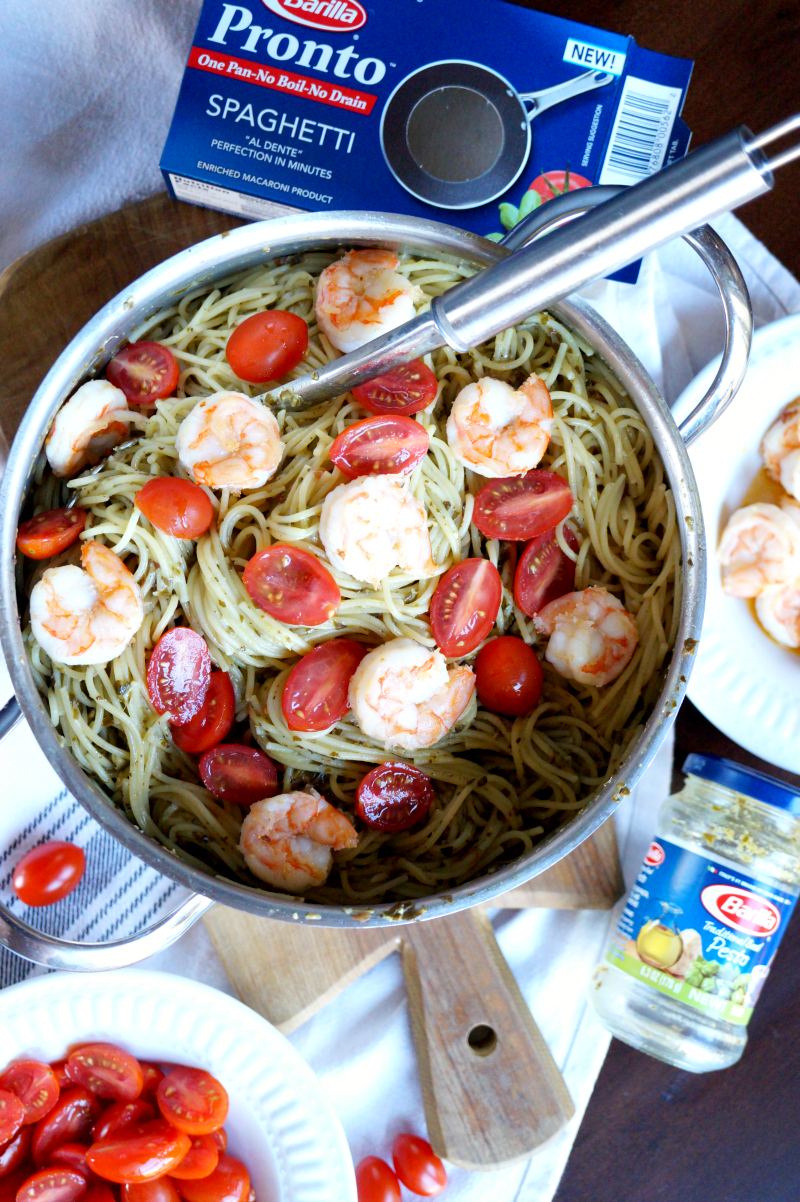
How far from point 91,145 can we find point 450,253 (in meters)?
1.27

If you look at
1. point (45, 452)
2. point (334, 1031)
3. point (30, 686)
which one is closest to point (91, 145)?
point (45, 452)

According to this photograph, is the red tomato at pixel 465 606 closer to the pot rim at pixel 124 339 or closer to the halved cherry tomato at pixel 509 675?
the halved cherry tomato at pixel 509 675

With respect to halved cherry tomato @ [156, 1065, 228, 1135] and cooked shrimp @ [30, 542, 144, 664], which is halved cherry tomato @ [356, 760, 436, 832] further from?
halved cherry tomato @ [156, 1065, 228, 1135]

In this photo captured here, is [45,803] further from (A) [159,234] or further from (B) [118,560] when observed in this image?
(A) [159,234]

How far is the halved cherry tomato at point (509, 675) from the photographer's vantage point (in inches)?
80.4

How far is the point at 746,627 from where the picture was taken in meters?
2.49

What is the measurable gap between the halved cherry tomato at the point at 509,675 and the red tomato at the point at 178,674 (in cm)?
63

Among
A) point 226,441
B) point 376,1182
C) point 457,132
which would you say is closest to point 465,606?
point 226,441

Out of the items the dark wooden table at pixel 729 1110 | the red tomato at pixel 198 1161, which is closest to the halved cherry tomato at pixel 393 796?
the dark wooden table at pixel 729 1110

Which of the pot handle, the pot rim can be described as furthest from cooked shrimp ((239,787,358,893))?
the pot handle

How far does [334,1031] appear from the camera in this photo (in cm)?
255

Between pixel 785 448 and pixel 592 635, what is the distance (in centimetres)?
96

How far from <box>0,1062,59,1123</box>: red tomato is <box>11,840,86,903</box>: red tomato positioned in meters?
0.41

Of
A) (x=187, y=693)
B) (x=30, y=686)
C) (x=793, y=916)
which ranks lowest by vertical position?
(x=793, y=916)
